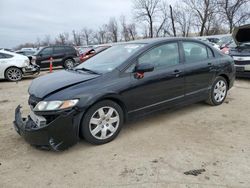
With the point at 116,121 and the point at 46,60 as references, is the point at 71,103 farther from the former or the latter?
the point at 46,60

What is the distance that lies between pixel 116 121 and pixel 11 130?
2.02m

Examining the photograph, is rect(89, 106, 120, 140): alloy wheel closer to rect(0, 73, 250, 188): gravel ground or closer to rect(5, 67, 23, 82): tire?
rect(0, 73, 250, 188): gravel ground

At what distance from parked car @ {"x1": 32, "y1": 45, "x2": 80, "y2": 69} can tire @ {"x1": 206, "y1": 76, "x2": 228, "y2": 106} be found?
36.0ft

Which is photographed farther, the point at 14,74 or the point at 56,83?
the point at 14,74

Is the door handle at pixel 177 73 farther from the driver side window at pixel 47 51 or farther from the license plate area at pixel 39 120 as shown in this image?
the driver side window at pixel 47 51

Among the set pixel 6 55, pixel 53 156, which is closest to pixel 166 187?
pixel 53 156

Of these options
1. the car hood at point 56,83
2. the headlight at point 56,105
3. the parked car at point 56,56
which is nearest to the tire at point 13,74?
the parked car at point 56,56

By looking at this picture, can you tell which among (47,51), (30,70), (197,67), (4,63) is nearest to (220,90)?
(197,67)

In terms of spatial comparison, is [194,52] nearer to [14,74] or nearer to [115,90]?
[115,90]

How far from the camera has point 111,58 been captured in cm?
443

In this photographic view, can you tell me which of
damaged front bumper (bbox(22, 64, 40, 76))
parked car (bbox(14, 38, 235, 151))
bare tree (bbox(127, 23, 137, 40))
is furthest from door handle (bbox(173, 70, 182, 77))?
bare tree (bbox(127, 23, 137, 40))

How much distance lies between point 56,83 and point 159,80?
65.6 inches

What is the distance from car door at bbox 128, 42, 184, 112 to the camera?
4.02 metres

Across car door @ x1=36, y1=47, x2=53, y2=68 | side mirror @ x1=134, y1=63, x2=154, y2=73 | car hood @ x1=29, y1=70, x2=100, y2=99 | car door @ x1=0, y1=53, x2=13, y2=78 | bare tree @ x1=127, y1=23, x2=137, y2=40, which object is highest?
bare tree @ x1=127, y1=23, x2=137, y2=40
